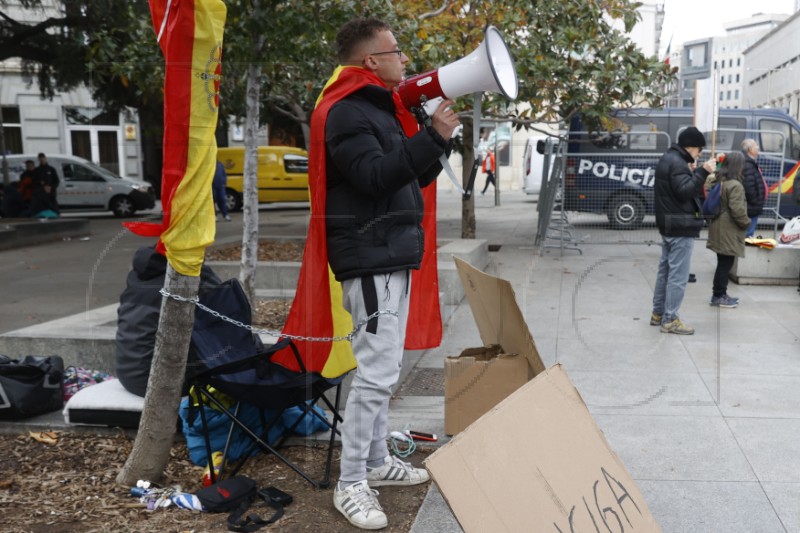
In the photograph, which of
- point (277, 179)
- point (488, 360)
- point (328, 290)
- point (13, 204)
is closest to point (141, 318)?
point (328, 290)

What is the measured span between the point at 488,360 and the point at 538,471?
1.92 meters

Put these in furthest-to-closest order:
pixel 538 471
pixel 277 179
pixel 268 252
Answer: pixel 277 179
pixel 268 252
pixel 538 471

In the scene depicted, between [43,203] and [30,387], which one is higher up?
[43,203]

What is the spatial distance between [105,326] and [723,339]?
4.88 m

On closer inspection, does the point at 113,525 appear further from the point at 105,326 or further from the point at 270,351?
the point at 105,326

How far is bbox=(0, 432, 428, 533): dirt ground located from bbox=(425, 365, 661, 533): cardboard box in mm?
1112

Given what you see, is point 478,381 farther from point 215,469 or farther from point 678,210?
point 678,210

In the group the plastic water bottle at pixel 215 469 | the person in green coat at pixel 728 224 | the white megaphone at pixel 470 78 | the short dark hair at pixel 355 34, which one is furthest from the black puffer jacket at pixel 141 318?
the person in green coat at pixel 728 224

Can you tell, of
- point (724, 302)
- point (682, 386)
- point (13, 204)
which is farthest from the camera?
point (13, 204)

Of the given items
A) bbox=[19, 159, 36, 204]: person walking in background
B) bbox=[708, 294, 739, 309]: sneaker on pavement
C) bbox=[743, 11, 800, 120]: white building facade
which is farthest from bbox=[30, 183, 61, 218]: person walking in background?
bbox=[743, 11, 800, 120]: white building facade

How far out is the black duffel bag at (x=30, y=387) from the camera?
165 inches

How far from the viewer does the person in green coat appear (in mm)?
7602

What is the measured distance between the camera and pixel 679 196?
6.56 metres

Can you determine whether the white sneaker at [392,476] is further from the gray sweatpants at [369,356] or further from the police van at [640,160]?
the police van at [640,160]
